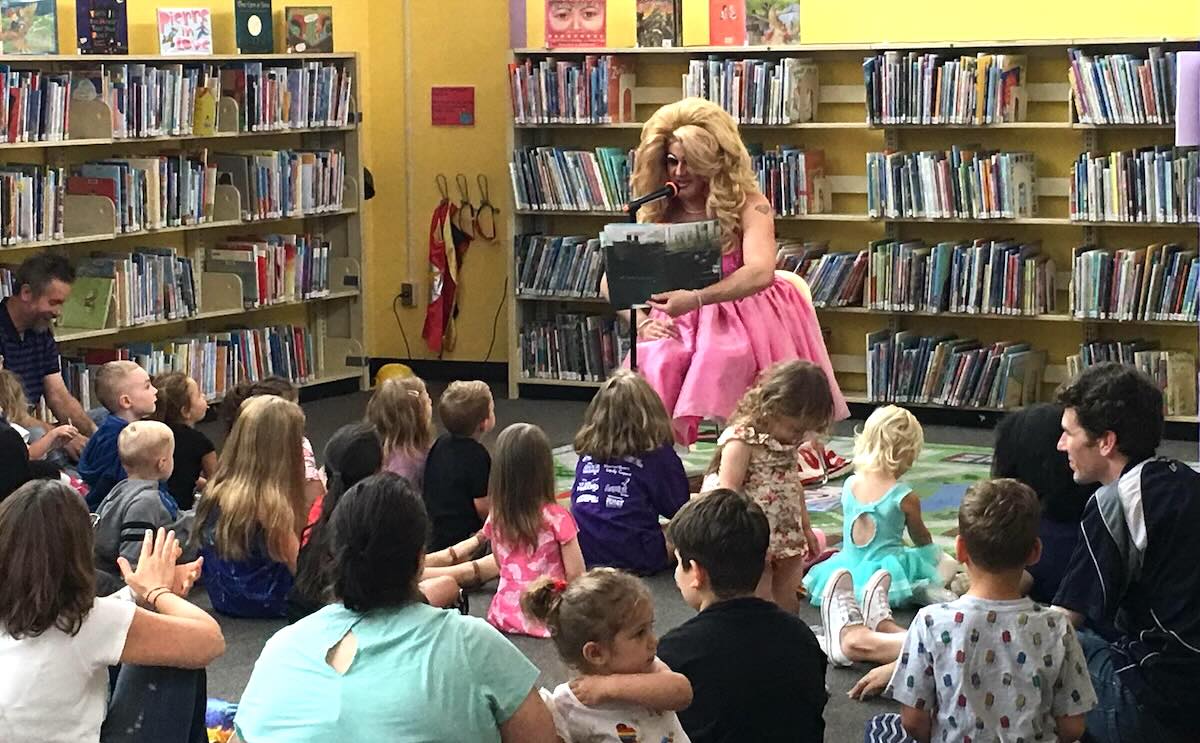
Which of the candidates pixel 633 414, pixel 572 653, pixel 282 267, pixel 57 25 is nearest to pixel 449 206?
pixel 282 267

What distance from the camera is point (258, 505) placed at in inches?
184

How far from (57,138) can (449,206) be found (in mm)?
2575

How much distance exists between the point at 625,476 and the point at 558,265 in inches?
145

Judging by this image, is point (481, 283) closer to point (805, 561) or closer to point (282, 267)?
point (282, 267)

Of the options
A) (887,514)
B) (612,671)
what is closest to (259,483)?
(887,514)

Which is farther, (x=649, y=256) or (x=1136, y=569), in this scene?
(x=649, y=256)

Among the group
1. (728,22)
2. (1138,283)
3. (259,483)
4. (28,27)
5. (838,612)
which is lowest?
(838,612)

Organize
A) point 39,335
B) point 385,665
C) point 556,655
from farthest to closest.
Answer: point 39,335 < point 556,655 < point 385,665

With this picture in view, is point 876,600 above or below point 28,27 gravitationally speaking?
below

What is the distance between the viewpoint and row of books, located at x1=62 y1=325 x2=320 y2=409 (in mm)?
7195

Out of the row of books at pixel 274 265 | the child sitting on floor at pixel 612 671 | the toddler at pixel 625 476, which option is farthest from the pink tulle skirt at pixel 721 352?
the child sitting on floor at pixel 612 671

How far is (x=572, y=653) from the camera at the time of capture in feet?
9.52

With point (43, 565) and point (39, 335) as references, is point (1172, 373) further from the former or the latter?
point (43, 565)

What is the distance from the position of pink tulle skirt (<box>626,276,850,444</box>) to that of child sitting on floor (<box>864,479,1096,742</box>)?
2.57 m
